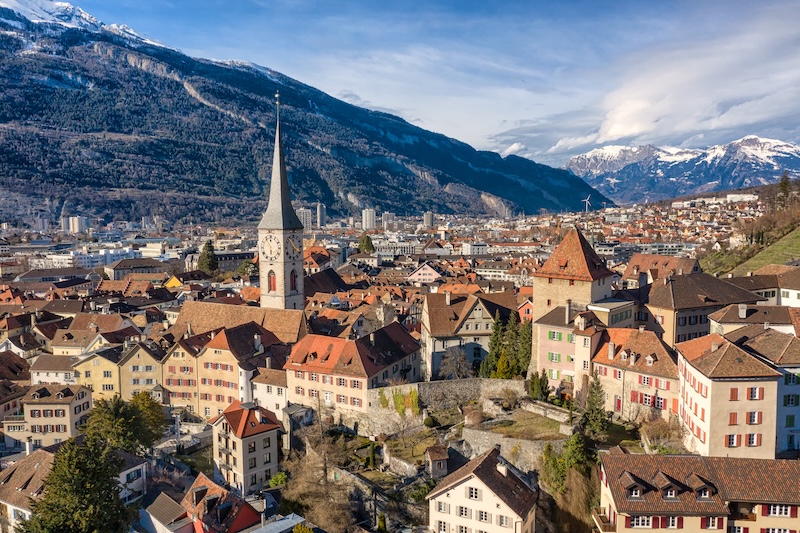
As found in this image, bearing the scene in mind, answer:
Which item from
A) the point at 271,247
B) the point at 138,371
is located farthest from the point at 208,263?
the point at 138,371

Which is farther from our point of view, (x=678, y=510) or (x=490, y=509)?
(x=490, y=509)

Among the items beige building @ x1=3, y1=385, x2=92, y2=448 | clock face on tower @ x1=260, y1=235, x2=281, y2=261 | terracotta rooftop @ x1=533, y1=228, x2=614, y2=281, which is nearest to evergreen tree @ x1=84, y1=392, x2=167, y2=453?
beige building @ x1=3, y1=385, x2=92, y2=448

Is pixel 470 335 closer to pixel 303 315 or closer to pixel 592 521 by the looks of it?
pixel 303 315

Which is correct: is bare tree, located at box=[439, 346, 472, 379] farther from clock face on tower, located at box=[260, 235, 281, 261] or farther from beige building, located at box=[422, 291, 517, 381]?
clock face on tower, located at box=[260, 235, 281, 261]

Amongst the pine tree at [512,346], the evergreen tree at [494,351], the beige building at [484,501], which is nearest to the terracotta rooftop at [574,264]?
the pine tree at [512,346]

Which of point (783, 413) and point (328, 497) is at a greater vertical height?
point (783, 413)

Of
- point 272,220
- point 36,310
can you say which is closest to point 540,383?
point 272,220

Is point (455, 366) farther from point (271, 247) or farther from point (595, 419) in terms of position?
point (271, 247)
